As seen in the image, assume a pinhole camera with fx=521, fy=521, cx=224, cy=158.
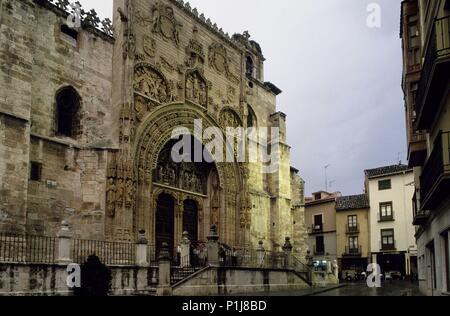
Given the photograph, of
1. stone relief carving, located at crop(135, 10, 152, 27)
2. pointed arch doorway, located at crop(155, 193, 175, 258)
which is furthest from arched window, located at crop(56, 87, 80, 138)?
pointed arch doorway, located at crop(155, 193, 175, 258)

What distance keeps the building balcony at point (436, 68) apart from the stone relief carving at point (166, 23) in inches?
463

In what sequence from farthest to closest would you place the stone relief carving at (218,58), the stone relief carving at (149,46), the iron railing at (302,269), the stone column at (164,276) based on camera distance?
the stone relief carving at (218,58)
the iron railing at (302,269)
the stone relief carving at (149,46)
the stone column at (164,276)

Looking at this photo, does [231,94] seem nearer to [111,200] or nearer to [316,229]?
[111,200]

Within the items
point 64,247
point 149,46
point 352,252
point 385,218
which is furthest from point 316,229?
point 64,247

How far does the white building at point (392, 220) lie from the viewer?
38419 millimetres

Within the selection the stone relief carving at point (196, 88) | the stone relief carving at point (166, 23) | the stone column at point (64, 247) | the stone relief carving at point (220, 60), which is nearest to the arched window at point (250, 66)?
the stone relief carving at point (220, 60)

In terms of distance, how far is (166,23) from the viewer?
71.6 ft

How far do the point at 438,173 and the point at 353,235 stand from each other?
3113 cm

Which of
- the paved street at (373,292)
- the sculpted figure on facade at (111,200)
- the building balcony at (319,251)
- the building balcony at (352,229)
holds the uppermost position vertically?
the sculpted figure on facade at (111,200)

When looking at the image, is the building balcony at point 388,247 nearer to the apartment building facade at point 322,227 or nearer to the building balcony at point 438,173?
the apartment building facade at point 322,227

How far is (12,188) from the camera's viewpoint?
590 inches
